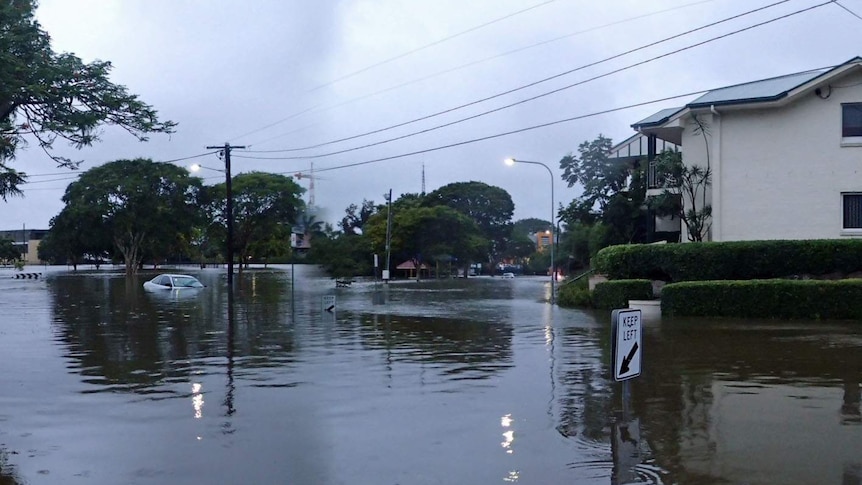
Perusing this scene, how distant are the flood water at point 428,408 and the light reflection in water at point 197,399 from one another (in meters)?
0.03

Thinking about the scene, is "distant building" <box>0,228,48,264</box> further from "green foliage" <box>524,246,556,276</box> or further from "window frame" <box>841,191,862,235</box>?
"window frame" <box>841,191,862,235</box>

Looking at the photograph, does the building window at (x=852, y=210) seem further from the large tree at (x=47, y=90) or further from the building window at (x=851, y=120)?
the large tree at (x=47, y=90)

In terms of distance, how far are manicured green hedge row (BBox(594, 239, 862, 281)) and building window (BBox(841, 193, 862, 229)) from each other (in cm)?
340

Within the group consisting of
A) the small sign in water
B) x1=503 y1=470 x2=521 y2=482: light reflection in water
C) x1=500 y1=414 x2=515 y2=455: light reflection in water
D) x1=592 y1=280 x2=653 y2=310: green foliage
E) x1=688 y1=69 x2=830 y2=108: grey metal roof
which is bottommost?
x1=503 y1=470 x2=521 y2=482: light reflection in water

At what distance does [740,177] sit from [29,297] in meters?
32.4

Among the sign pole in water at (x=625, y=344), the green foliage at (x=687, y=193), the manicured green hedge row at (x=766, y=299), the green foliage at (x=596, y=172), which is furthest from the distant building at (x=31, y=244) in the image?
the sign pole in water at (x=625, y=344)

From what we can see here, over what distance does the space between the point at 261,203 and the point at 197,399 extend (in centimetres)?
6582

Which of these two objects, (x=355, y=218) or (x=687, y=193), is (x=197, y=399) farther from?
(x=355, y=218)

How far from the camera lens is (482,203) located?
286 ft

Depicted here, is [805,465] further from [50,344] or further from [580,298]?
[580,298]

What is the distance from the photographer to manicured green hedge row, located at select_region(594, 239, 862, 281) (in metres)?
24.6

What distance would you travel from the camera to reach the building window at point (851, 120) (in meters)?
27.8

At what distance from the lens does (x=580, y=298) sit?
3066 centimetres

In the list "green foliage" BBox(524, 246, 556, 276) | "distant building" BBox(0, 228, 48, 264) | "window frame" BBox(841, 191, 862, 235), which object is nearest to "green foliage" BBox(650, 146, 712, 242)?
"window frame" BBox(841, 191, 862, 235)
